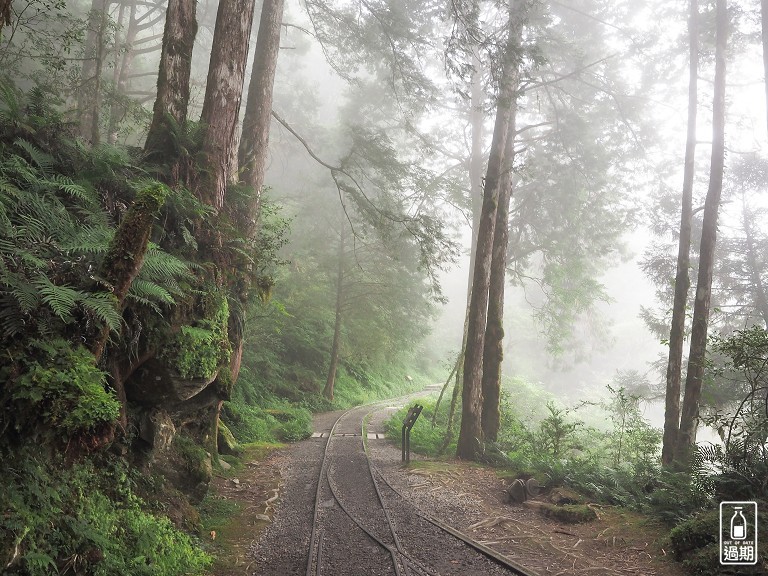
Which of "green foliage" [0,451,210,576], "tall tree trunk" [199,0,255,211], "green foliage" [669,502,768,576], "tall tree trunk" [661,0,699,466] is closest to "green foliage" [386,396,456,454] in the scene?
"tall tree trunk" [661,0,699,466]

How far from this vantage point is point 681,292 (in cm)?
1057

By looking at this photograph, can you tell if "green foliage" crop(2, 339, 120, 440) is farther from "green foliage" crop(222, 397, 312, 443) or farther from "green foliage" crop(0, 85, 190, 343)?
"green foliage" crop(222, 397, 312, 443)

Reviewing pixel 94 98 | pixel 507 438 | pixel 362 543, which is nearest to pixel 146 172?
pixel 362 543

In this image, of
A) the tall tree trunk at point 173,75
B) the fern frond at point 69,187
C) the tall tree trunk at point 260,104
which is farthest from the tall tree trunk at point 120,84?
the fern frond at point 69,187

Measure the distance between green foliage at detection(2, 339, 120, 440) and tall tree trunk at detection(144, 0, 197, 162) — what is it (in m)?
4.11

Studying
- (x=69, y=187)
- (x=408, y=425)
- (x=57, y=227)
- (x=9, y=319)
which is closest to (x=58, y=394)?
(x=9, y=319)

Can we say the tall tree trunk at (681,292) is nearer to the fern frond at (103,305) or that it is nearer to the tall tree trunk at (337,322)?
the fern frond at (103,305)

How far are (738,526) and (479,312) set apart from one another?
6.61 meters

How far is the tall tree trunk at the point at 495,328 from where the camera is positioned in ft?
36.5

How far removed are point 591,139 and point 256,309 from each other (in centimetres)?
1312

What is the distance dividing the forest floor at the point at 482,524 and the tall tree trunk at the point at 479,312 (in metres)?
1.30

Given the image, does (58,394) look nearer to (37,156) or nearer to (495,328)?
(37,156)

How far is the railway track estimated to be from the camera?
16.6 feet

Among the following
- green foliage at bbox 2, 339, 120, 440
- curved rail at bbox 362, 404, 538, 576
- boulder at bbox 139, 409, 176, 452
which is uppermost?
green foliage at bbox 2, 339, 120, 440
